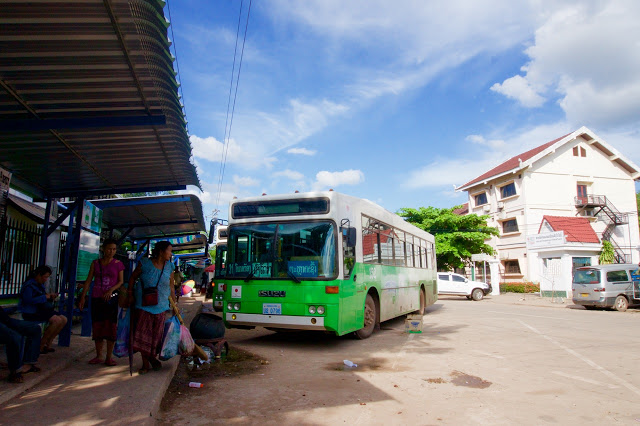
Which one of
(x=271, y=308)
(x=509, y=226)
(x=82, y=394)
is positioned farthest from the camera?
(x=509, y=226)

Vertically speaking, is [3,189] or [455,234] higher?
[455,234]

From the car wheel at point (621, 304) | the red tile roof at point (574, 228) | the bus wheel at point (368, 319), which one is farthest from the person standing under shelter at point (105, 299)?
the red tile roof at point (574, 228)

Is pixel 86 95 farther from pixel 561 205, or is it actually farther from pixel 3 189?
pixel 561 205

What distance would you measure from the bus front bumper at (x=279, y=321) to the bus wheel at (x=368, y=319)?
→ 1.85m

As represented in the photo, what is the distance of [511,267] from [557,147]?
10.7m

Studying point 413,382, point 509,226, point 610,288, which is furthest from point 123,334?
point 509,226

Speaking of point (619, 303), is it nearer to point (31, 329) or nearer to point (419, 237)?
point (419, 237)

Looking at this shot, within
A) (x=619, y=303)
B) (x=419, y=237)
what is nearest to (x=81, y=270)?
(x=419, y=237)

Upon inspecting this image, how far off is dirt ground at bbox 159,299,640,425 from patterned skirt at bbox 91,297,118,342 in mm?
1083

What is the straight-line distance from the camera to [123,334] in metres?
5.60

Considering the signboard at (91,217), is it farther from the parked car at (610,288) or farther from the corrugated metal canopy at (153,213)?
the parked car at (610,288)

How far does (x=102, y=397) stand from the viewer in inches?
182

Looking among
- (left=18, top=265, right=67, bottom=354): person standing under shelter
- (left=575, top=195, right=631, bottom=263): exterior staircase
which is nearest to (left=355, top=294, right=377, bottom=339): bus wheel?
(left=18, top=265, right=67, bottom=354): person standing under shelter

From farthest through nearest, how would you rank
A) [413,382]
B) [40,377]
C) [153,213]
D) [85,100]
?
[153,213] → [413,382] → [85,100] → [40,377]
